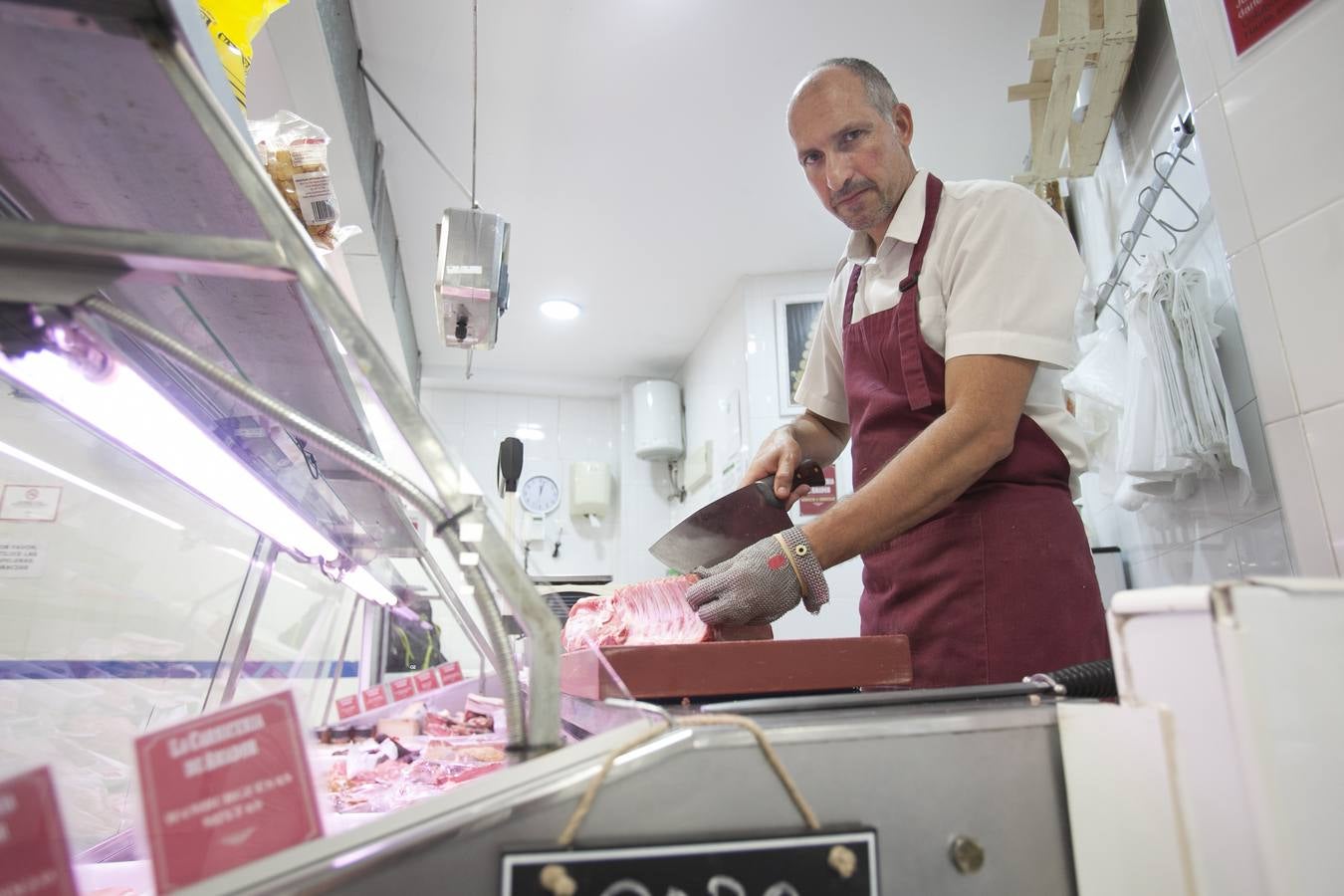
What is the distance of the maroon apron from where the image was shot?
1403 millimetres

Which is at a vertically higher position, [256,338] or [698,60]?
[698,60]

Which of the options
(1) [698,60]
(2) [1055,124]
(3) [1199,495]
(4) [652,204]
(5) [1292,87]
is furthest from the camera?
(4) [652,204]

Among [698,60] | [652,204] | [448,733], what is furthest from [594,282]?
[448,733]

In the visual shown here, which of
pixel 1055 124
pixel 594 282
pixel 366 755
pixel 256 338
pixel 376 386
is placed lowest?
pixel 366 755

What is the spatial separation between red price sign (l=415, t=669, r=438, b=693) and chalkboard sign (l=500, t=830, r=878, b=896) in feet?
7.43

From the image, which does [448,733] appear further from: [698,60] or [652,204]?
[652,204]

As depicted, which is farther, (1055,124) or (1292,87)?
(1055,124)

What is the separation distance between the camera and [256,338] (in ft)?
3.52

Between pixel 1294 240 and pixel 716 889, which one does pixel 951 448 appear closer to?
pixel 1294 240

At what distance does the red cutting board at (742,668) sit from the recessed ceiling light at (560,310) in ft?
16.1

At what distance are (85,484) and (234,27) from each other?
1082mm

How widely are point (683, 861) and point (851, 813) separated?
0.14 metres

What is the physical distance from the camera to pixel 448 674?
8.93 ft

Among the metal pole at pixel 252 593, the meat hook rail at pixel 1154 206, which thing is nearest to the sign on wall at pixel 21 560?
the metal pole at pixel 252 593
